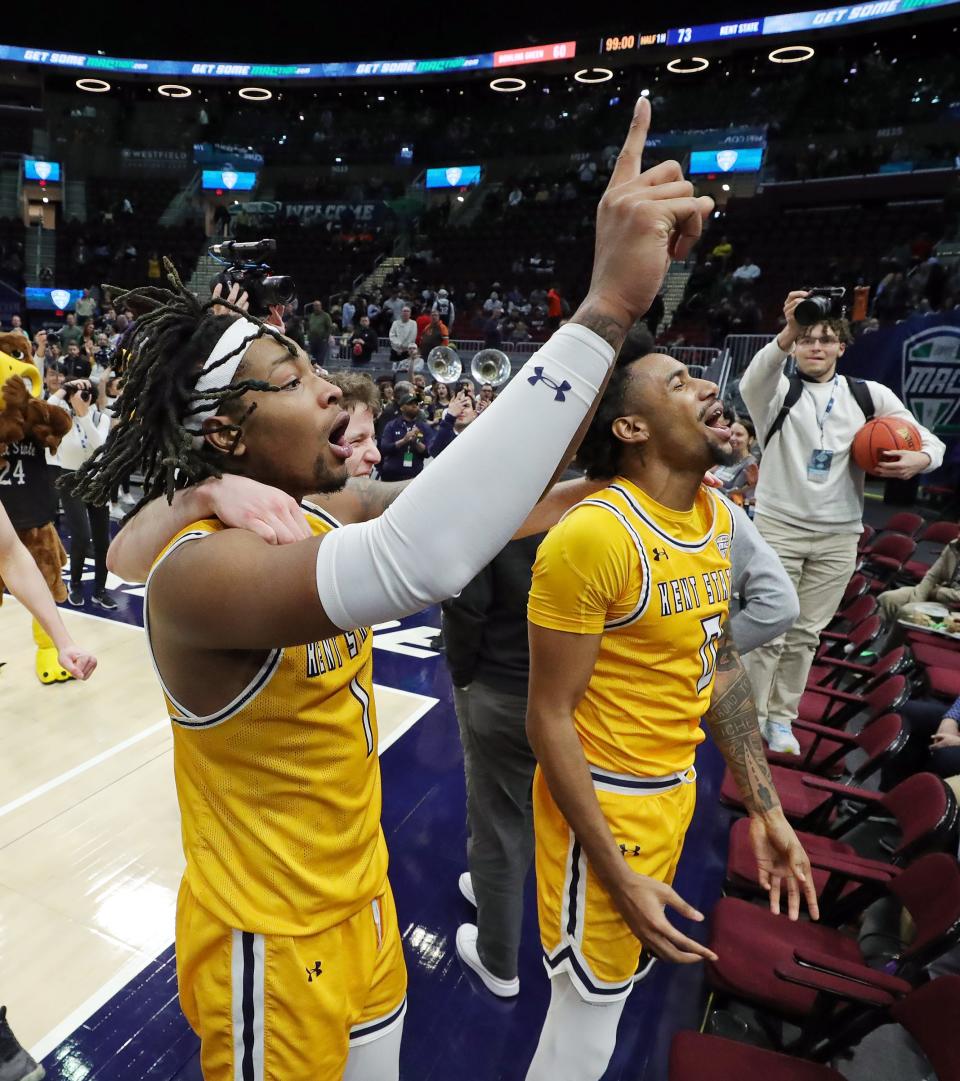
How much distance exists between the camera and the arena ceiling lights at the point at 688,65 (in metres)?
20.8

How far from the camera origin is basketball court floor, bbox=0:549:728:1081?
2383 mm

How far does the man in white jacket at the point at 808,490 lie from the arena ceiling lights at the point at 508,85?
24455 mm

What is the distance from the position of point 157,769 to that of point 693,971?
2.70 m

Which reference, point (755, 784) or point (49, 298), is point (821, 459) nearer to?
point (755, 784)

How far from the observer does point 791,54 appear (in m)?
20.2

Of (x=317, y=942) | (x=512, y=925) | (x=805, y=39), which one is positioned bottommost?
(x=512, y=925)

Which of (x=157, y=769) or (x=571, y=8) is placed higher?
(x=571, y=8)

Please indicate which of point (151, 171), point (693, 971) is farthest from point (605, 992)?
point (151, 171)

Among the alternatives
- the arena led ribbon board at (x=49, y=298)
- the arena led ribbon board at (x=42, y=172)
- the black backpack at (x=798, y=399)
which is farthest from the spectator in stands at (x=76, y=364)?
the arena led ribbon board at (x=42, y=172)

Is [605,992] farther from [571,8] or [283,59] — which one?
[283,59]

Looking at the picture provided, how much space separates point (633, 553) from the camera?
173 cm

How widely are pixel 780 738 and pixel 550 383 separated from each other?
145 inches

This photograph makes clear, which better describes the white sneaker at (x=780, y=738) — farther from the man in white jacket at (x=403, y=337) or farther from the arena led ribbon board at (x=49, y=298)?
the arena led ribbon board at (x=49, y=298)

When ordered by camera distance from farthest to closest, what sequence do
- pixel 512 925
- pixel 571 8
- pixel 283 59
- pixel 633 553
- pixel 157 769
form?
pixel 283 59
pixel 571 8
pixel 157 769
pixel 512 925
pixel 633 553
